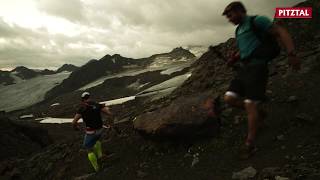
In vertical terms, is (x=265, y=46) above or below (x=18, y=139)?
above

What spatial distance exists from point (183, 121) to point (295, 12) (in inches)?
395

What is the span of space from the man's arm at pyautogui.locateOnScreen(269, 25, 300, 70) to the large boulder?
512cm

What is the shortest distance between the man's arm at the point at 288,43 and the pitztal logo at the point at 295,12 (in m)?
12.7

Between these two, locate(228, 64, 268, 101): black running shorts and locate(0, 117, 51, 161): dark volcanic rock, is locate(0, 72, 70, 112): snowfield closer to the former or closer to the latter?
locate(0, 117, 51, 161): dark volcanic rock

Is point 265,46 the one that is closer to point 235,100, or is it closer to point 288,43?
point 288,43

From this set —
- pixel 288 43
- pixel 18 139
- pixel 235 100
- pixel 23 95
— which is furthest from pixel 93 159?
pixel 23 95

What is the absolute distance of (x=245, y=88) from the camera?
7.30m

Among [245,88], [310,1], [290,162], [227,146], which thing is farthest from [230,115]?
[310,1]

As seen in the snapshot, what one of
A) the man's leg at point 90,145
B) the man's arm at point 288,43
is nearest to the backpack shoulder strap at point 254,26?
the man's arm at point 288,43

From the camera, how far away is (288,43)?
659 centimetres

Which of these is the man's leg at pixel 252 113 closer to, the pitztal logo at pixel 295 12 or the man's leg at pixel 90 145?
the man's leg at pixel 90 145

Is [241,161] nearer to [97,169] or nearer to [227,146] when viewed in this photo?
[227,146]

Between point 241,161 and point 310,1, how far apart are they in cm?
1339

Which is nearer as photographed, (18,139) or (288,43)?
(288,43)
